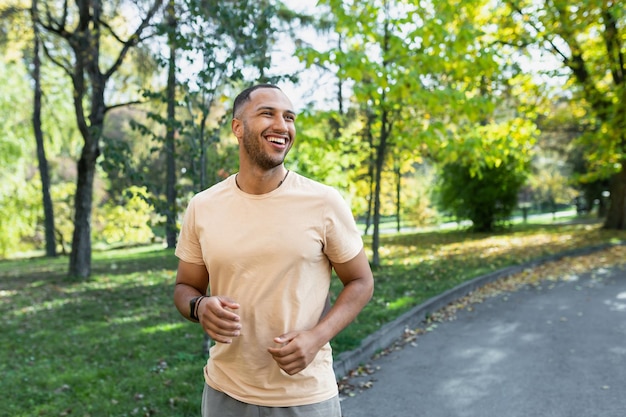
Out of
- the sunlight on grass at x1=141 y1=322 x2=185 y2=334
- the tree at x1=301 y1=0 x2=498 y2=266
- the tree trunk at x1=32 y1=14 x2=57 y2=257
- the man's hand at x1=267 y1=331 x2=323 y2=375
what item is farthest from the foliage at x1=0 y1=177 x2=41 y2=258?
the man's hand at x1=267 y1=331 x2=323 y2=375

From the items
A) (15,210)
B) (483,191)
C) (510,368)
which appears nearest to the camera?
(510,368)

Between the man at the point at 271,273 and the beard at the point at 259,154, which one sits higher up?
the beard at the point at 259,154

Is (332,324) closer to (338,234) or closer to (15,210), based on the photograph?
(338,234)

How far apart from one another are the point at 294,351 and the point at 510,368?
475 cm

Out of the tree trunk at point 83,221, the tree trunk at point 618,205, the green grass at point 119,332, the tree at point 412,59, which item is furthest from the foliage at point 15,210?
the tree trunk at point 618,205

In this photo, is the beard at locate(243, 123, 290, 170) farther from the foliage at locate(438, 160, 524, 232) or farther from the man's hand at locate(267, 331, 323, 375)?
the foliage at locate(438, 160, 524, 232)

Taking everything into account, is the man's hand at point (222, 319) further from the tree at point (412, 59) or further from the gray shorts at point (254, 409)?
the tree at point (412, 59)

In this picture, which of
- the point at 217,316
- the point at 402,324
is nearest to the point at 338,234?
the point at 217,316

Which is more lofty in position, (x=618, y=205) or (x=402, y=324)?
(x=618, y=205)

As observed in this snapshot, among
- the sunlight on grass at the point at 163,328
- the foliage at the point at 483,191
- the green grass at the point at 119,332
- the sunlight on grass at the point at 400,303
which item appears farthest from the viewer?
the foliage at the point at 483,191

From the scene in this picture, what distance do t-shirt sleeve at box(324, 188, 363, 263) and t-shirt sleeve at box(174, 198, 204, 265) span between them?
504mm

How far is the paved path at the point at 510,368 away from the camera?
16.6ft

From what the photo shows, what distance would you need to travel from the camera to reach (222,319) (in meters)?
1.96

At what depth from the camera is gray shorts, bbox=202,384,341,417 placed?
2055 mm
